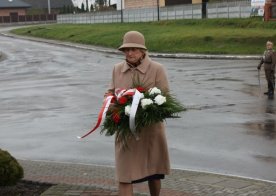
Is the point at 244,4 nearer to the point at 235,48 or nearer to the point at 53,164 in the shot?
the point at 235,48

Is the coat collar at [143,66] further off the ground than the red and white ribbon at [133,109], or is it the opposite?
the coat collar at [143,66]

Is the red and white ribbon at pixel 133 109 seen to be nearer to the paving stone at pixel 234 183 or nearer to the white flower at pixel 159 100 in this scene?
the white flower at pixel 159 100

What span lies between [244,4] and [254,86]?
28.6 m

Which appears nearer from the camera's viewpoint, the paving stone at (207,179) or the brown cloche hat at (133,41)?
the brown cloche hat at (133,41)

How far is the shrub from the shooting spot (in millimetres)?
6902

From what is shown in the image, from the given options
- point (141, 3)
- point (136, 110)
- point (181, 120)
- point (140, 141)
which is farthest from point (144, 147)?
point (141, 3)

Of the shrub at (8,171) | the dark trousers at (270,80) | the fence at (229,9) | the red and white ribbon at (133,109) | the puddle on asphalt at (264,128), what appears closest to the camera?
the red and white ribbon at (133,109)

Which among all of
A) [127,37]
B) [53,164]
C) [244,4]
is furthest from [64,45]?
[127,37]

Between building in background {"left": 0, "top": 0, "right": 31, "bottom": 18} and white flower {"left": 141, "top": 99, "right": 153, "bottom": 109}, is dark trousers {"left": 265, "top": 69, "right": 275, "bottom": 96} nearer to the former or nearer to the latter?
white flower {"left": 141, "top": 99, "right": 153, "bottom": 109}

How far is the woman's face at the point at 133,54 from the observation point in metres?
5.83

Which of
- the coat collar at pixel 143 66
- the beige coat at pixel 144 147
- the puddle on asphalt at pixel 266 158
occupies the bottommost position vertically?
the puddle on asphalt at pixel 266 158

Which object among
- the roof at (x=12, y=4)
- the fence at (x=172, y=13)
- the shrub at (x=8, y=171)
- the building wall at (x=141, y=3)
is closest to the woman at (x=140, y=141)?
the shrub at (x=8, y=171)

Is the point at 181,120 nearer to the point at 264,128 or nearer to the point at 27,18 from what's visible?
the point at 264,128

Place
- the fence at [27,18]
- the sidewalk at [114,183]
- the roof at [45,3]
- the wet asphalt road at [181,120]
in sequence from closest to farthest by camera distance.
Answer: the sidewalk at [114,183] → the wet asphalt road at [181,120] → the fence at [27,18] → the roof at [45,3]
